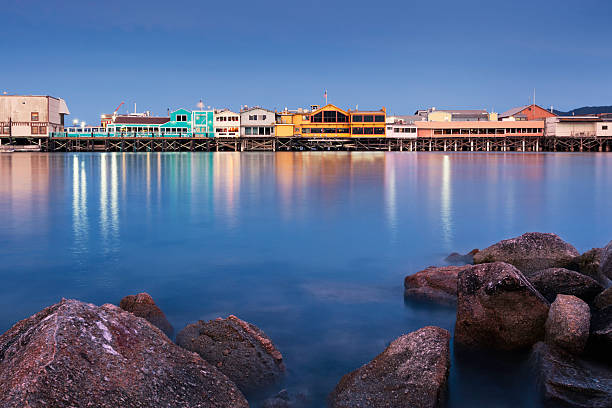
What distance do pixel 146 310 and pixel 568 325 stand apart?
4502mm

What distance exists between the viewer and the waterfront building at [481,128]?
293 ft

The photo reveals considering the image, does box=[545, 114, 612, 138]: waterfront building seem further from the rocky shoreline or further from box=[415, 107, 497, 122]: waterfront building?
the rocky shoreline

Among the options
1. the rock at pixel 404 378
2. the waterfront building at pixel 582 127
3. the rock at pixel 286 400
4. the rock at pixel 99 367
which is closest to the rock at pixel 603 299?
the rock at pixel 404 378

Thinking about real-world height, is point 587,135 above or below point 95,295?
above

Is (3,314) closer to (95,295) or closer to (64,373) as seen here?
(95,295)

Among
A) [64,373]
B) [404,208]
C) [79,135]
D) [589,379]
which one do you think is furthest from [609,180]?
[79,135]

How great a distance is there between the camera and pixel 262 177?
107 feet

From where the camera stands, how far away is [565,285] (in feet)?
22.3

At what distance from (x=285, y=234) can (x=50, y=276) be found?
5655 mm

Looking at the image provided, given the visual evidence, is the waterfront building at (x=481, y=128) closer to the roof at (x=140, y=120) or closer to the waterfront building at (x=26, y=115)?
the roof at (x=140, y=120)

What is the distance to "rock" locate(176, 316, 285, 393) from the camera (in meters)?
5.10

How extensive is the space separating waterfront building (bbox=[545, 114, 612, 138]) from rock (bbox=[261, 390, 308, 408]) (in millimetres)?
90622

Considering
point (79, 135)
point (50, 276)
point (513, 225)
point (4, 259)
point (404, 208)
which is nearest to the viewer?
point (50, 276)

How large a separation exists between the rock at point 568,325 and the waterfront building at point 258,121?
248 feet
